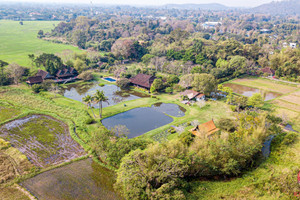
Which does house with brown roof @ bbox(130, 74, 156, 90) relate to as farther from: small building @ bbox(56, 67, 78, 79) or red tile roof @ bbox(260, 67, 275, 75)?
red tile roof @ bbox(260, 67, 275, 75)

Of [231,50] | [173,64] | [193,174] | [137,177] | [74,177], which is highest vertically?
[231,50]

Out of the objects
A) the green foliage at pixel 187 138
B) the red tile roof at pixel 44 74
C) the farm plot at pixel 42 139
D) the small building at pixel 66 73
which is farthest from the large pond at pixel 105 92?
the green foliage at pixel 187 138

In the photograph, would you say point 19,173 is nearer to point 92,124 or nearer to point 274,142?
point 92,124

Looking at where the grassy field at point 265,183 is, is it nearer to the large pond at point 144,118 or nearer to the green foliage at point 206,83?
the large pond at point 144,118

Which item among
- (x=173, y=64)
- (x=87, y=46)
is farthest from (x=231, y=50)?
(x=87, y=46)

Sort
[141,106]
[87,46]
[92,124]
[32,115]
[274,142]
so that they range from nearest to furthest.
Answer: [274,142], [92,124], [32,115], [141,106], [87,46]

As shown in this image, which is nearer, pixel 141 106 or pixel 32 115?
pixel 32 115

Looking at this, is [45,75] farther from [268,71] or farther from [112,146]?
[268,71]

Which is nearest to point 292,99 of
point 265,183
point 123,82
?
point 265,183
